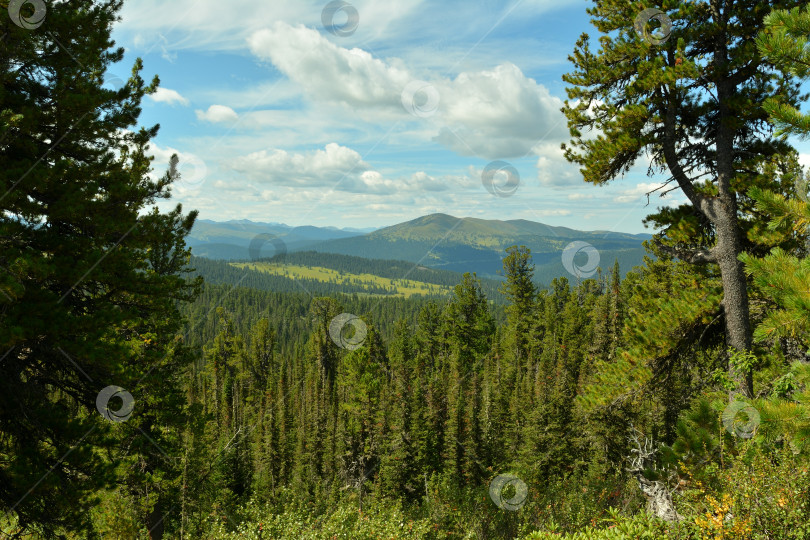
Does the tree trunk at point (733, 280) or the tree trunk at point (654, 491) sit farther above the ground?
the tree trunk at point (733, 280)

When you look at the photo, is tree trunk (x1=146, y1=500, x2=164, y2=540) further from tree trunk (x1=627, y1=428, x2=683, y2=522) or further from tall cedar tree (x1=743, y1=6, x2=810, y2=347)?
tall cedar tree (x1=743, y1=6, x2=810, y2=347)

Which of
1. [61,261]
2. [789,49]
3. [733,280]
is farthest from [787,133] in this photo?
[61,261]

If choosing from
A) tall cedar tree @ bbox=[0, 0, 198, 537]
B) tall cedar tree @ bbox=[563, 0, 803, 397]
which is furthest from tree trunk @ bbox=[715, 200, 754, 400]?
tall cedar tree @ bbox=[0, 0, 198, 537]

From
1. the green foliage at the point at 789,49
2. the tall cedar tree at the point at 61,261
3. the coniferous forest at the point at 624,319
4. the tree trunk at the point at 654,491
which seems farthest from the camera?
the tree trunk at the point at 654,491

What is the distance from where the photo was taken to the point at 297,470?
40.5 m

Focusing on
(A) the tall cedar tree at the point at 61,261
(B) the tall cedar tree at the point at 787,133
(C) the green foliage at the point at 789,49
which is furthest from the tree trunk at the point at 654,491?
(A) the tall cedar tree at the point at 61,261

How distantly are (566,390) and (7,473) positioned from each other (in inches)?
1132

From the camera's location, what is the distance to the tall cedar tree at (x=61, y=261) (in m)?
6.82

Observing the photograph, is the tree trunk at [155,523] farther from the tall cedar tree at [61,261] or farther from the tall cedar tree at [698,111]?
the tall cedar tree at [698,111]

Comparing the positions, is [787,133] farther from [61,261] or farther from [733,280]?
[61,261]

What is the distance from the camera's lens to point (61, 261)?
737cm

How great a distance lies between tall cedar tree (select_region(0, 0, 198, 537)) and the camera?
6824 mm

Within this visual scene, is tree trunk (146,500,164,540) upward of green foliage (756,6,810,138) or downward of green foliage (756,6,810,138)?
downward

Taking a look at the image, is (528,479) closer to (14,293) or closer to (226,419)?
(14,293)
